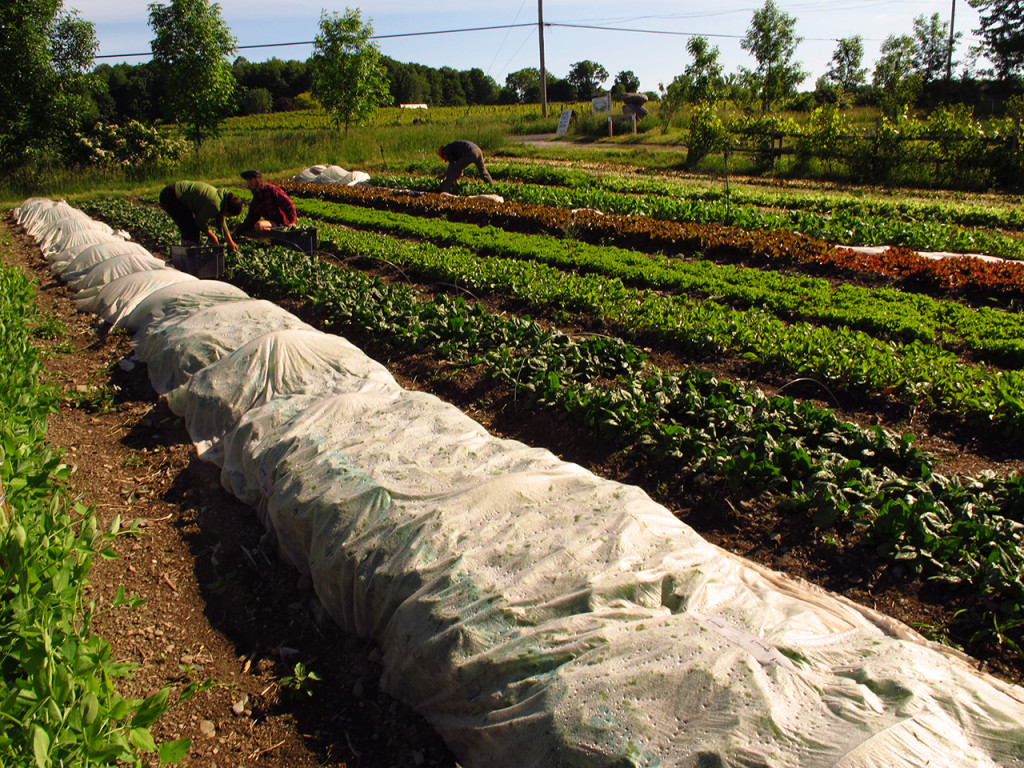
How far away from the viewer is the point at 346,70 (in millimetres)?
31203

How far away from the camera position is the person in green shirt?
9445mm

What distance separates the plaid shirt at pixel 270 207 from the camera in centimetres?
1089

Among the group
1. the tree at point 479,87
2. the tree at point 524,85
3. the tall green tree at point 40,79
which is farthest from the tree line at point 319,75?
the tree at point 479,87

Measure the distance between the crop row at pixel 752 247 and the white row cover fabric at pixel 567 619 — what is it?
709 centimetres

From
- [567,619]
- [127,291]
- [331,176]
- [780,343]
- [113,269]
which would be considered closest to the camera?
[567,619]

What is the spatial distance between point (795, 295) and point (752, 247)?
2.77m

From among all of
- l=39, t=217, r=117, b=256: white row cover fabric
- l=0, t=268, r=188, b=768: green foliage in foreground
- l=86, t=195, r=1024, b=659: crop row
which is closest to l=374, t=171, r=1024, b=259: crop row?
l=86, t=195, r=1024, b=659: crop row

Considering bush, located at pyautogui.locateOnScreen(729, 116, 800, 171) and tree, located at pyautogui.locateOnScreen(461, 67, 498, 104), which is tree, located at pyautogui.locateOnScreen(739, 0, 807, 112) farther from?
tree, located at pyautogui.locateOnScreen(461, 67, 498, 104)

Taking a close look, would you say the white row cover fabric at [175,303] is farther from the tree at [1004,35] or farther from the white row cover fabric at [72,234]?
the tree at [1004,35]

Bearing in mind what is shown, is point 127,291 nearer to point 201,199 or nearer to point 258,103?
point 201,199

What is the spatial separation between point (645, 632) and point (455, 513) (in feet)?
3.62

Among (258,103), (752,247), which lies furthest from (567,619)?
(258,103)

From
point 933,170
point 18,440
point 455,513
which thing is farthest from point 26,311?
point 933,170

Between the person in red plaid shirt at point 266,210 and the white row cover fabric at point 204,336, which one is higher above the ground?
the person in red plaid shirt at point 266,210
